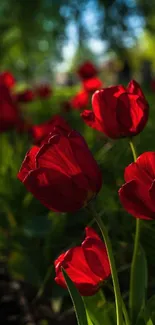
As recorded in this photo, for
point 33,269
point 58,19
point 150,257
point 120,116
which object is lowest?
point 58,19

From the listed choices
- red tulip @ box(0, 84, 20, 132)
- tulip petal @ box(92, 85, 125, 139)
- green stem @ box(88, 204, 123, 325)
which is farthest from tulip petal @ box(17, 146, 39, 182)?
red tulip @ box(0, 84, 20, 132)

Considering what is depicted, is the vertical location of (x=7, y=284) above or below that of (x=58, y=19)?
above

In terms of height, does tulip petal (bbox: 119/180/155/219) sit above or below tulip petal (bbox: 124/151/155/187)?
below

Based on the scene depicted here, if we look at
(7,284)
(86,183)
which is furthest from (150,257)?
(7,284)

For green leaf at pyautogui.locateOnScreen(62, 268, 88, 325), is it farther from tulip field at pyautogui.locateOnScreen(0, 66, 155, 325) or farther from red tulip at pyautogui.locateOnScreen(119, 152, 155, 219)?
red tulip at pyautogui.locateOnScreen(119, 152, 155, 219)

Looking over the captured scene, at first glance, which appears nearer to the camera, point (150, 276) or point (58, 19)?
point (150, 276)

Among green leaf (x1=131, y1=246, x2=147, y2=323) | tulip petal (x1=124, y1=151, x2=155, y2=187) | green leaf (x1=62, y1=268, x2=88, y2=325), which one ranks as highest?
tulip petal (x1=124, y1=151, x2=155, y2=187)

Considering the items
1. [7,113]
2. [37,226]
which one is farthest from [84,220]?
[7,113]

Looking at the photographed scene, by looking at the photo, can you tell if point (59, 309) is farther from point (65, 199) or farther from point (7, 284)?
point (65, 199)
